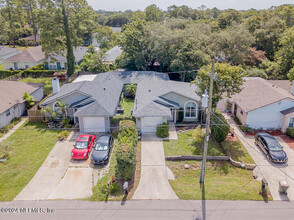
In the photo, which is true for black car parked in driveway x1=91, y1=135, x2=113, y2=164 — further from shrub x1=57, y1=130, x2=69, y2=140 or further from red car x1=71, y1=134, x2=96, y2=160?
shrub x1=57, y1=130, x2=69, y2=140

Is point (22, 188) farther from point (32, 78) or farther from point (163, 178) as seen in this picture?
point (32, 78)

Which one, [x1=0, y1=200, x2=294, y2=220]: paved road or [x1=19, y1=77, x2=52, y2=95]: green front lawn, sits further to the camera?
[x1=19, y1=77, x2=52, y2=95]: green front lawn

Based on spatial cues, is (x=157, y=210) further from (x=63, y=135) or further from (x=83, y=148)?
(x=63, y=135)

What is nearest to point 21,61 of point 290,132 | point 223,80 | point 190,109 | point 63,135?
point 63,135

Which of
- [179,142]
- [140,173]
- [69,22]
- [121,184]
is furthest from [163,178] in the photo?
[69,22]

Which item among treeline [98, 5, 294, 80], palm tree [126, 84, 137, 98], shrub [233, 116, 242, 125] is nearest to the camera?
shrub [233, 116, 242, 125]

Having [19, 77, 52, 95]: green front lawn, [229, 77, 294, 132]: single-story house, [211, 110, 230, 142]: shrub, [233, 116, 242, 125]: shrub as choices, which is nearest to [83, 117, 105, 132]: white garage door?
[211, 110, 230, 142]: shrub
